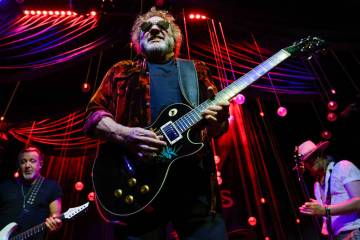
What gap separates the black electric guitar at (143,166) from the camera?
1.76 meters

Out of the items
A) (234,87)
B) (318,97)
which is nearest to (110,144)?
(234,87)

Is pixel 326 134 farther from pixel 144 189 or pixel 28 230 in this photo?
pixel 144 189

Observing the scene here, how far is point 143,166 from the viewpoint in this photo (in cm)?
185

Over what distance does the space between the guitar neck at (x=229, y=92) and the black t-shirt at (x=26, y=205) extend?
3542mm

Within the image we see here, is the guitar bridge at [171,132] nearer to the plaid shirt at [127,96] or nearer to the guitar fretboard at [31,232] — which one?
the plaid shirt at [127,96]

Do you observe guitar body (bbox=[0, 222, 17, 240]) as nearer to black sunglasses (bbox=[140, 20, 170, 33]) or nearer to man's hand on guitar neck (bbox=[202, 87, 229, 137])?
black sunglasses (bbox=[140, 20, 170, 33])

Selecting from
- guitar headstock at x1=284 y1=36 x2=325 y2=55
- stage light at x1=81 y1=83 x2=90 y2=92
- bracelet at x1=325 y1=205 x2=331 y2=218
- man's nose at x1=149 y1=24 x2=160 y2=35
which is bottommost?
bracelet at x1=325 y1=205 x2=331 y2=218

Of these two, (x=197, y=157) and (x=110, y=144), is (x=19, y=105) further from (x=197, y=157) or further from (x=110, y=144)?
(x=197, y=157)

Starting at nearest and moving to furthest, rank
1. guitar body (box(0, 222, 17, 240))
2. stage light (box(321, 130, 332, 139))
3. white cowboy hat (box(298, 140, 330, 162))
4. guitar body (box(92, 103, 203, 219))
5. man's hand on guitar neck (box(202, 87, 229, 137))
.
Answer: guitar body (box(92, 103, 203, 219)) → man's hand on guitar neck (box(202, 87, 229, 137)) → guitar body (box(0, 222, 17, 240)) → white cowboy hat (box(298, 140, 330, 162)) → stage light (box(321, 130, 332, 139))

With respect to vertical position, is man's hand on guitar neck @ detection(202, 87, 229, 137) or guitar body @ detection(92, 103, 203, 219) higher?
man's hand on guitar neck @ detection(202, 87, 229, 137)

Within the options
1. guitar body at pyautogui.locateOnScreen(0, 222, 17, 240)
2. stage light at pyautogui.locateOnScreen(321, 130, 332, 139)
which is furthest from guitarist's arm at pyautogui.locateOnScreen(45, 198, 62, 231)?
stage light at pyautogui.locateOnScreen(321, 130, 332, 139)

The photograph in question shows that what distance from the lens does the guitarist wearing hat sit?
347 centimetres

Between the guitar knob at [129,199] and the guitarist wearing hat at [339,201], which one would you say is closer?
the guitar knob at [129,199]

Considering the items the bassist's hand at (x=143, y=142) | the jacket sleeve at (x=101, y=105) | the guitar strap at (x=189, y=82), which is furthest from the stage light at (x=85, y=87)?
the bassist's hand at (x=143, y=142)
